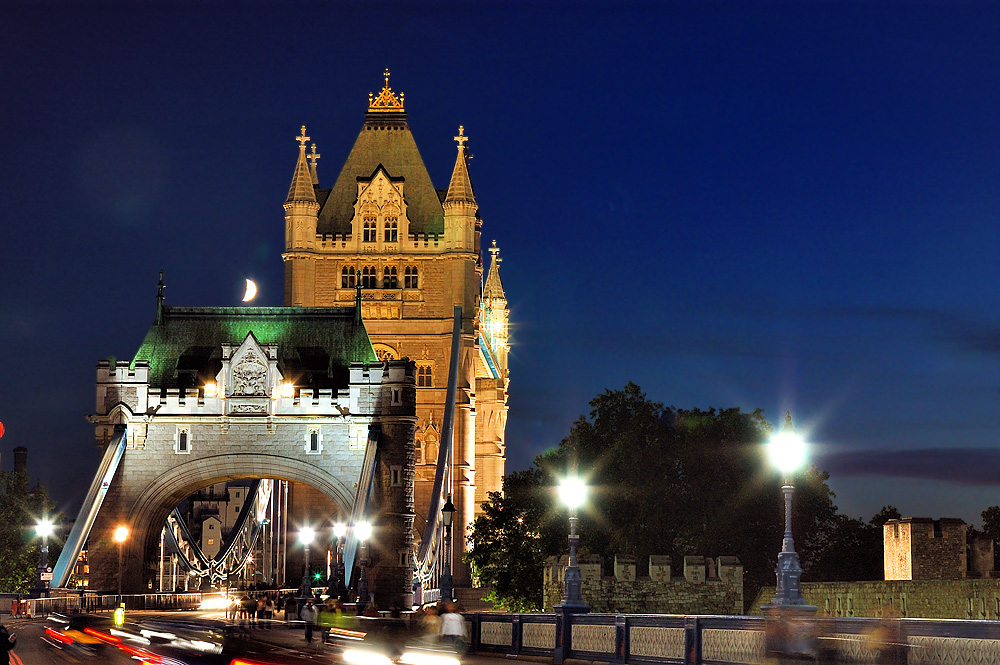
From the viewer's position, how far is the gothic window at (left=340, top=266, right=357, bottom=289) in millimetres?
95625

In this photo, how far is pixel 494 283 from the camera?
121812 mm

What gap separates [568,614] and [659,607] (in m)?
13.6

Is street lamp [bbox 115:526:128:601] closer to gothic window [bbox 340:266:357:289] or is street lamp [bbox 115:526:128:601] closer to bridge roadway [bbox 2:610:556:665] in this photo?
bridge roadway [bbox 2:610:556:665]

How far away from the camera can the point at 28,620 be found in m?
54.2

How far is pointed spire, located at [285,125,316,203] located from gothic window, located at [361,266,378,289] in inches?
199

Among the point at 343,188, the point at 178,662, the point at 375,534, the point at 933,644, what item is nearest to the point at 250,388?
the point at 375,534

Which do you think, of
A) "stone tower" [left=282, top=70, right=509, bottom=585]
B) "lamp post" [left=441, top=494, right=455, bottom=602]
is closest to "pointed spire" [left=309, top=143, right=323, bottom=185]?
"stone tower" [left=282, top=70, right=509, bottom=585]

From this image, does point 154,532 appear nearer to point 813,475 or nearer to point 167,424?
point 167,424

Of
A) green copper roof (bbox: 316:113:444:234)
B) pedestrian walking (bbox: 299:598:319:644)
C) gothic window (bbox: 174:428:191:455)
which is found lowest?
pedestrian walking (bbox: 299:598:319:644)

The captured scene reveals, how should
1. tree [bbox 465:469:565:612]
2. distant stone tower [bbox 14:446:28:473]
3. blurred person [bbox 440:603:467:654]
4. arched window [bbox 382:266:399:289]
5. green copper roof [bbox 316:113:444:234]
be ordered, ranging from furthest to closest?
distant stone tower [bbox 14:446:28:473]
green copper roof [bbox 316:113:444:234]
arched window [bbox 382:266:399:289]
tree [bbox 465:469:565:612]
blurred person [bbox 440:603:467:654]

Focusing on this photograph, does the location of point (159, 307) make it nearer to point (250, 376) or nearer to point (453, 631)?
point (250, 376)

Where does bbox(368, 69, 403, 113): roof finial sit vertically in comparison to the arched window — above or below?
above

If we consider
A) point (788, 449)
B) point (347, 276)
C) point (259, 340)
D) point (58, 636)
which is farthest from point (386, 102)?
point (788, 449)

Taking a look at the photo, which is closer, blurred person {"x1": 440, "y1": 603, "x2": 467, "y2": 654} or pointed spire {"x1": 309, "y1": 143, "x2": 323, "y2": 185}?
blurred person {"x1": 440, "y1": 603, "x2": 467, "y2": 654}
